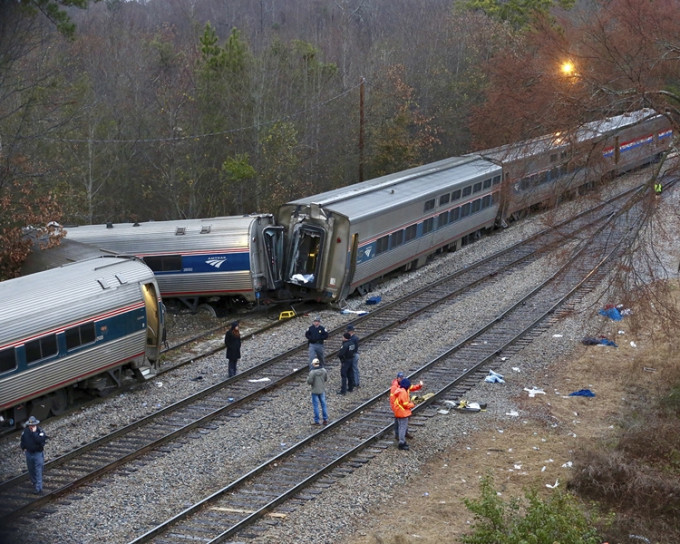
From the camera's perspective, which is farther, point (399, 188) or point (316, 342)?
point (399, 188)

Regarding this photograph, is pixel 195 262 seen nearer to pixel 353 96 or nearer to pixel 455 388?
pixel 455 388

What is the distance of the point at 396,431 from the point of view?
15.5 meters

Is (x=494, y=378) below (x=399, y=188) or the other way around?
below

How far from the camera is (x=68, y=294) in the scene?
1723cm

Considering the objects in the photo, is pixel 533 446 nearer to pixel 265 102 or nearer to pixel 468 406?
pixel 468 406

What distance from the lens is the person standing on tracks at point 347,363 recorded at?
1773 centimetres

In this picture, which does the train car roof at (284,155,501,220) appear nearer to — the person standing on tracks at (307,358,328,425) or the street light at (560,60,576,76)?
the street light at (560,60,576,76)

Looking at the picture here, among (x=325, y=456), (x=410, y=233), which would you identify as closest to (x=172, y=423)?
(x=325, y=456)

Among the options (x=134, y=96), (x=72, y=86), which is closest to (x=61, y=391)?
(x=72, y=86)

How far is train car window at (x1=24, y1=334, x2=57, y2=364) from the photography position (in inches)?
634

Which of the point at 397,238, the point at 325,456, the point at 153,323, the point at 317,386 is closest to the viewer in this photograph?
the point at 325,456

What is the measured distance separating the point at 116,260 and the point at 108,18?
3833 cm

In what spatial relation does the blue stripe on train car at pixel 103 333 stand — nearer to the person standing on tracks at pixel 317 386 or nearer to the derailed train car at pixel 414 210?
the person standing on tracks at pixel 317 386

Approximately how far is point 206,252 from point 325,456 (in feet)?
32.9
